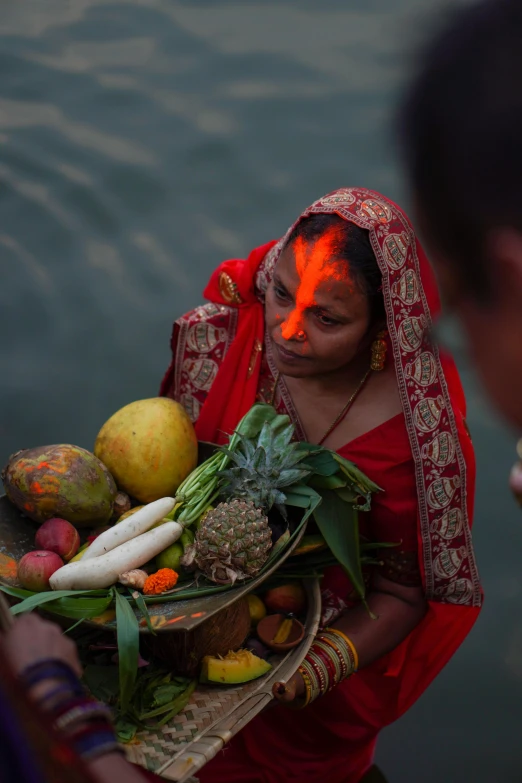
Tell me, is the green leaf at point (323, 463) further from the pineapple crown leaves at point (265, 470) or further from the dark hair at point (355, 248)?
the dark hair at point (355, 248)

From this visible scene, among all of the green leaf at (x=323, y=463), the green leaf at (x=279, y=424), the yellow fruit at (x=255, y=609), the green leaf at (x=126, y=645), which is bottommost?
the yellow fruit at (x=255, y=609)

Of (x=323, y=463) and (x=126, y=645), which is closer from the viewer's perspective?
(x=126, y=645)

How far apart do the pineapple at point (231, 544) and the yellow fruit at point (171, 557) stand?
3cm

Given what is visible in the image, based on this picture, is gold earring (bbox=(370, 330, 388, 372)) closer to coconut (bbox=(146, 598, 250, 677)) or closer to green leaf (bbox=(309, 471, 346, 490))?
green leaf (bbox=(309, 471, 346, 490))

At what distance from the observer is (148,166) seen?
4457 millimetres

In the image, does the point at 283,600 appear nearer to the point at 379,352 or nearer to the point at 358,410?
the point at 358,410

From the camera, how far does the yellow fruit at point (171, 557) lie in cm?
188

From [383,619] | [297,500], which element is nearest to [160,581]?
[297,500]

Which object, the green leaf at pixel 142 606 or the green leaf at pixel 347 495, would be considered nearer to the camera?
the green leaf at pixel 142 606

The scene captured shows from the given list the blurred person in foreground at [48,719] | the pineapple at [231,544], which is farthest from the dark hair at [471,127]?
the pineapple at [231,544]

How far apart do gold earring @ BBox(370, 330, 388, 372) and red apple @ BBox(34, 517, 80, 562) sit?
905mm

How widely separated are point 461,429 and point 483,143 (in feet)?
4.93

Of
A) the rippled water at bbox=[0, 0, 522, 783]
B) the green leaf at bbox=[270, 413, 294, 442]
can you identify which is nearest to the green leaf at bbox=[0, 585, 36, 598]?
the green leaf at bbox=[270, 413, 294, 442]

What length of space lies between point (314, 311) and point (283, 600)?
0.72m
